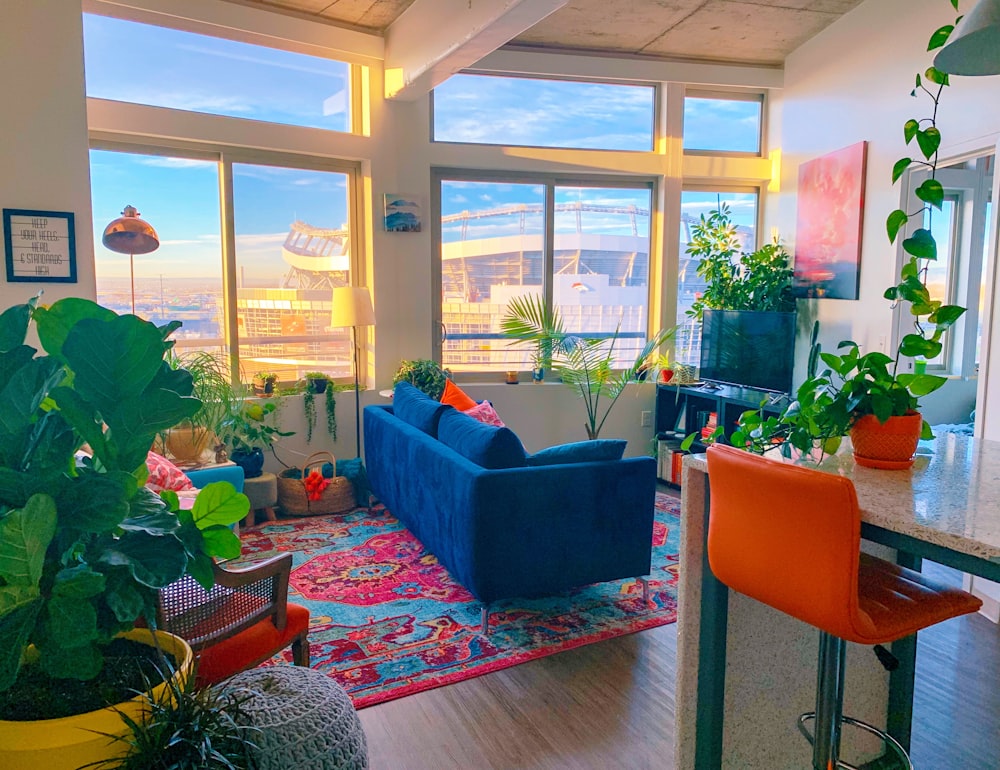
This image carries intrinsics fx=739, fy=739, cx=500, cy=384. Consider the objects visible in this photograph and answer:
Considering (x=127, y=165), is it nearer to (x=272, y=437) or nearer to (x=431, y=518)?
(x=272, y=437)

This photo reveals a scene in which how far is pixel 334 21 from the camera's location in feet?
16.5

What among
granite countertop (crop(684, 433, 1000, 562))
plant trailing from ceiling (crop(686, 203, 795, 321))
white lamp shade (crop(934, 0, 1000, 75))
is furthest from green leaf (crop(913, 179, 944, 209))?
plant trailing from ceiling (crop(686, 203, 795, 321))

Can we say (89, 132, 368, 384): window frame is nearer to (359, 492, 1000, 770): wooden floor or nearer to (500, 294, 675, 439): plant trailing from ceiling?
(500, 294, 675, 439): plant trailing from ceiling

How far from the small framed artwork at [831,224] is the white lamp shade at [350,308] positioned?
125 inches

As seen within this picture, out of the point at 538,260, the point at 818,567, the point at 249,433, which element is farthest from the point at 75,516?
the point at 538,260

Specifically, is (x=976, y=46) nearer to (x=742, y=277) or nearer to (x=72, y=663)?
(x=72, y=663)

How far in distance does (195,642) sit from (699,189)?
541cm

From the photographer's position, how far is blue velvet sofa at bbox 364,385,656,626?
10.0ft

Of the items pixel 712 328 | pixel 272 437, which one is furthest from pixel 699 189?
pixel 272 437

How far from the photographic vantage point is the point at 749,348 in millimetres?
5242

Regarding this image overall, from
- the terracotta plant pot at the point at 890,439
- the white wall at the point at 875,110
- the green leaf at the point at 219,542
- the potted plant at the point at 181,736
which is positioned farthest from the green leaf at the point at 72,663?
the white wall at the point at 875,110

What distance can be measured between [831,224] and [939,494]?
3960 mm

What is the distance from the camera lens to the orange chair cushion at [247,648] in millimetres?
2111

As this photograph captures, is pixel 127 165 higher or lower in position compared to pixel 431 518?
higher
